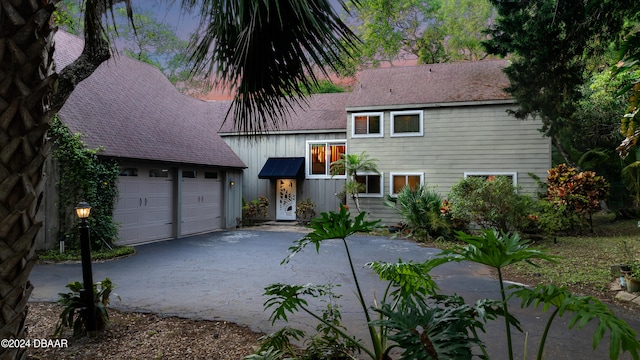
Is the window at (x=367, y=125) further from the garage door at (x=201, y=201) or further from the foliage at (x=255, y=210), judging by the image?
the garage door at (x=201, y=201)

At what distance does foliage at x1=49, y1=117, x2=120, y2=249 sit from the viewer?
8.84 meters

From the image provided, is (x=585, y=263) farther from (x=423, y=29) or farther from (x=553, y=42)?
(x=423, y=29)

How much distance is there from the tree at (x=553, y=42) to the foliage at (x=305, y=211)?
30.2ft

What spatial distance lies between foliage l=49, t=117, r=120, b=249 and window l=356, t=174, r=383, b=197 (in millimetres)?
9254

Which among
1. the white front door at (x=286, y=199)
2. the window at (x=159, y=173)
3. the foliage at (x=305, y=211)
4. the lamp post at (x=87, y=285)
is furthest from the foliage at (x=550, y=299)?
the white front door at (x=286, y=199)

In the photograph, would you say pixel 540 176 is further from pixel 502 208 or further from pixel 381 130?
pixel 381 130

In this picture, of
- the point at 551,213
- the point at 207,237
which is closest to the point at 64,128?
the point at 207,237

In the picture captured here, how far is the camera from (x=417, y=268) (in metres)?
2.38

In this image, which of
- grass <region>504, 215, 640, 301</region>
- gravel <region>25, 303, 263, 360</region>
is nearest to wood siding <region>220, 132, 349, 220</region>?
grass <region>504, 215, 640, 301</region>

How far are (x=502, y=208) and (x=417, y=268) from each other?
9.12 meters

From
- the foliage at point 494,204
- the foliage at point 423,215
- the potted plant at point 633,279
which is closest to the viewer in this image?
the potted plant at point 633,279

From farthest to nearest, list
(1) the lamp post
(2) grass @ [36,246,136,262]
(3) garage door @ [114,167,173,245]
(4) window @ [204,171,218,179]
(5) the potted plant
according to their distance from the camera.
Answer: (4) window @ [204,171,218,179] → (3) garage door @ [114,167,173,245] → (2) grass @ [36,246,136,262] → (5) the potted plant → (1) the lamp post

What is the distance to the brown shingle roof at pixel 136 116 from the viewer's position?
10.0 meters

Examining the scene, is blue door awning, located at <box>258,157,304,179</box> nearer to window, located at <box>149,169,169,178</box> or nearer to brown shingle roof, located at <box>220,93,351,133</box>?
brown shingle roof, located at <box>220,93,351,133</box>
